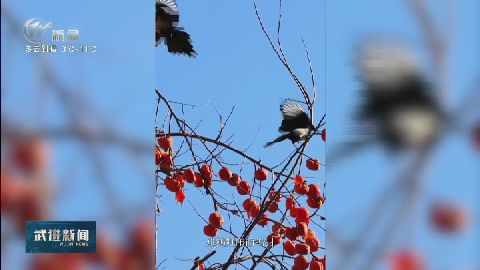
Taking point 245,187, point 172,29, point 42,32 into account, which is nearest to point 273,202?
point 245,187

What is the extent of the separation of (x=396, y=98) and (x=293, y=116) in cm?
38

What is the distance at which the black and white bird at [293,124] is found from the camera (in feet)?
8.24

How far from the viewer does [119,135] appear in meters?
2.54

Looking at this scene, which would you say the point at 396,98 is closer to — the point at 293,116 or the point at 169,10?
the point at 293,116

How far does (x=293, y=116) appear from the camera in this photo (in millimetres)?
2514

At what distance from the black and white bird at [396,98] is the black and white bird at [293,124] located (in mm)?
198

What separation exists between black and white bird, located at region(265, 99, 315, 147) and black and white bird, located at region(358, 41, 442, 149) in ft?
0.65

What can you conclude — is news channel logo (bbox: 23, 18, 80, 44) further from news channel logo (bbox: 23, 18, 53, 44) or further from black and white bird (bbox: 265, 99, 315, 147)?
black and white bird (bbox: 265, 99, 315, 147)

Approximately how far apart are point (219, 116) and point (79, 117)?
50cm

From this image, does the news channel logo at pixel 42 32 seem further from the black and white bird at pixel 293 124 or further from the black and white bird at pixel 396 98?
the black and white bird at pixel 396 98

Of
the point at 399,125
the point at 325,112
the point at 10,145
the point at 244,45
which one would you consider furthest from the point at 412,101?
the point at 10,145

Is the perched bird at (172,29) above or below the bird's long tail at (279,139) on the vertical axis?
above

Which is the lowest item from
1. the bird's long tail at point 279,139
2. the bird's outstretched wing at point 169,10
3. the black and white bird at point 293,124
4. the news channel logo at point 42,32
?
the bird's long tail at point 279,139

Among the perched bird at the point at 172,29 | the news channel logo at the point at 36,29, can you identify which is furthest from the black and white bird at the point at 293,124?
the news channel logo at the point at 36,29
